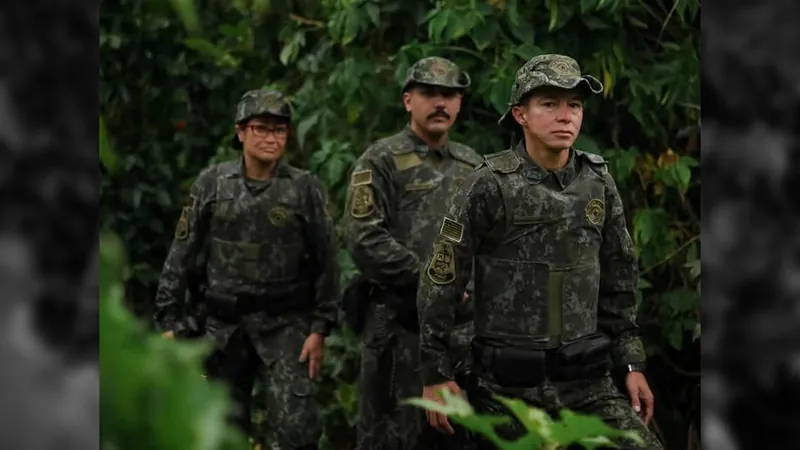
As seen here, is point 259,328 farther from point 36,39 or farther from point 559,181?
point 36,39

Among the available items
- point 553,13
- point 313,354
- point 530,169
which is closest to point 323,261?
point 313,354

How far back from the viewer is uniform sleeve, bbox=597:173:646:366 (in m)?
3.87

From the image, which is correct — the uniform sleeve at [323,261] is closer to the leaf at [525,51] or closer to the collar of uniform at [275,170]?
the collar of uniform at [275,170]

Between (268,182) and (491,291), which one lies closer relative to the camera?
(491,291)

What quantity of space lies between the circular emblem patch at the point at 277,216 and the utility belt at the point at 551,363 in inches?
71.9

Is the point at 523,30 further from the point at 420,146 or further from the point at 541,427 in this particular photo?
the point at 541,427

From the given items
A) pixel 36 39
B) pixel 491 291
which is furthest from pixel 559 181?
pixel 36 39

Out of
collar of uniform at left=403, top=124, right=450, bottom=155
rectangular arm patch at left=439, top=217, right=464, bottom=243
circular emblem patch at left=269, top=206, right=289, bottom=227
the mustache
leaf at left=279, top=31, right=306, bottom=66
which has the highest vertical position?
leaf at left=279, top=31, right=306, bottom=66

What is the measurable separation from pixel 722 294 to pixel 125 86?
4.64 metres

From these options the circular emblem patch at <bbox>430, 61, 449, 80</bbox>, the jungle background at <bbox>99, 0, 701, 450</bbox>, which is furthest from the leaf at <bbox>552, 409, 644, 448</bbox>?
the circular emblem patch at <bbox>430, 61, 449, 80</bbox>

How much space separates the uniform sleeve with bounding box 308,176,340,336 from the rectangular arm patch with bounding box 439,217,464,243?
1.80m

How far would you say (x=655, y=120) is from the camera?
5.41 metres

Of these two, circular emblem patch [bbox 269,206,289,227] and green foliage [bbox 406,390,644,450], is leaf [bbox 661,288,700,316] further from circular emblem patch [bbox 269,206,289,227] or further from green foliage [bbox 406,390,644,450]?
green foliage [bbox 406,390,644,450]

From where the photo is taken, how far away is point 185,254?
5492 mm
